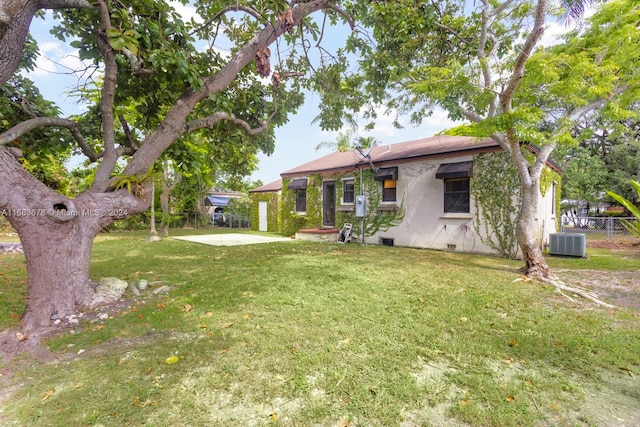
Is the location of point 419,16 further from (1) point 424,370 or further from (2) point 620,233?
(2) point 620,233

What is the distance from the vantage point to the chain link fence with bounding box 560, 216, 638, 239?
48.9ft

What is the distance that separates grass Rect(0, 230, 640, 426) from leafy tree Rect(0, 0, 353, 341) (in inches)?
34.7

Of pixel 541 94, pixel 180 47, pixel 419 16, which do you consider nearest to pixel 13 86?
pixel 180 47

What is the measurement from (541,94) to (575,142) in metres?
1.32

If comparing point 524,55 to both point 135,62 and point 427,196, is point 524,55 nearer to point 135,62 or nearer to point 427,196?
point 427,196

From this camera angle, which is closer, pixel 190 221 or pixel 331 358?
pixel 331 358

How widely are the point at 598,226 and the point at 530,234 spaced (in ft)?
68.8

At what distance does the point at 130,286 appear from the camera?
17.3 feet

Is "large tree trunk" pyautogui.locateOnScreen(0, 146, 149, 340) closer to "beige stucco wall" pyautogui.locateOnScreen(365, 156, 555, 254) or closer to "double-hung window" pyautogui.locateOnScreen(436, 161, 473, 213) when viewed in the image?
"double-hung window" pyautogui.locateOnScreen(436, 161, 473, 213)

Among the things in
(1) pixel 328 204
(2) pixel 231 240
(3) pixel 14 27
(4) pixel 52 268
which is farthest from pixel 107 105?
(1) pixel 328 204

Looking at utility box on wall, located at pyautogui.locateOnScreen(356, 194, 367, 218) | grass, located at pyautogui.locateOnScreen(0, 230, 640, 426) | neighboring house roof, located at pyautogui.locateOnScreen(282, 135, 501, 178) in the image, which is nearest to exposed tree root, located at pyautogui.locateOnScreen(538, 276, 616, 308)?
grass, located at pyautogui.locateOnScreen(0, 230, 640, 426)

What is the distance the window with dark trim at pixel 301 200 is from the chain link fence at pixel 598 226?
13844mm

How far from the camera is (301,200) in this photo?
16516 mm

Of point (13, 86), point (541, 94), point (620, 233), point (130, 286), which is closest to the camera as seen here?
point (13, 86)
